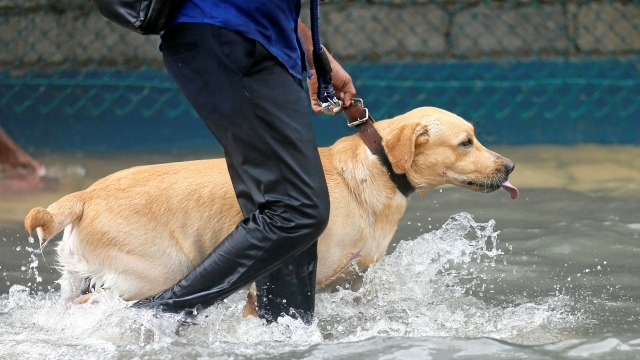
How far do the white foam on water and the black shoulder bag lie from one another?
1024 millimetres

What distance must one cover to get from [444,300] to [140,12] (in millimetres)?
2000

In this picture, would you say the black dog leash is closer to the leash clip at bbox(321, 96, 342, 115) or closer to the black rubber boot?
the leash clip at bbox(321, 96, 342, 115)

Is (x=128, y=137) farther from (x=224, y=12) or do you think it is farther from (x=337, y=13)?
(x=224, y=12)

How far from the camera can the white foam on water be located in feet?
13.3

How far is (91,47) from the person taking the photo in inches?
317

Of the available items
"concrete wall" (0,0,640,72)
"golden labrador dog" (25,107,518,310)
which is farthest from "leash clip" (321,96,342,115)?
"concrete wall" (0,0,640,72)

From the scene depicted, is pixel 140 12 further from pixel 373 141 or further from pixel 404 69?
pixel 404 69

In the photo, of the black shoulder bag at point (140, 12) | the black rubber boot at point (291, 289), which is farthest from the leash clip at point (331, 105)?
the black shoulder bag at point (140, 12)

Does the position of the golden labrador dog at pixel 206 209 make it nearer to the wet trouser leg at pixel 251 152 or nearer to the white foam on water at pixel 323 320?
the white foam on water at pixel 323 320

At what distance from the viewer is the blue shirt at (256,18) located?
364cm

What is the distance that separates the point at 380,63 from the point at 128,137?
1.88m

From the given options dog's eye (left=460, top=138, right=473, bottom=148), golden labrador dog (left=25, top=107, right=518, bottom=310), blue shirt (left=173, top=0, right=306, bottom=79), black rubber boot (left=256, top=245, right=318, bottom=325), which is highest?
blue shirt (left=173, top=0, right=306, bottom=79)

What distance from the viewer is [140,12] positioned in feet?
11.7

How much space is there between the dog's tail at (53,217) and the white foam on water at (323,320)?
289 mm
